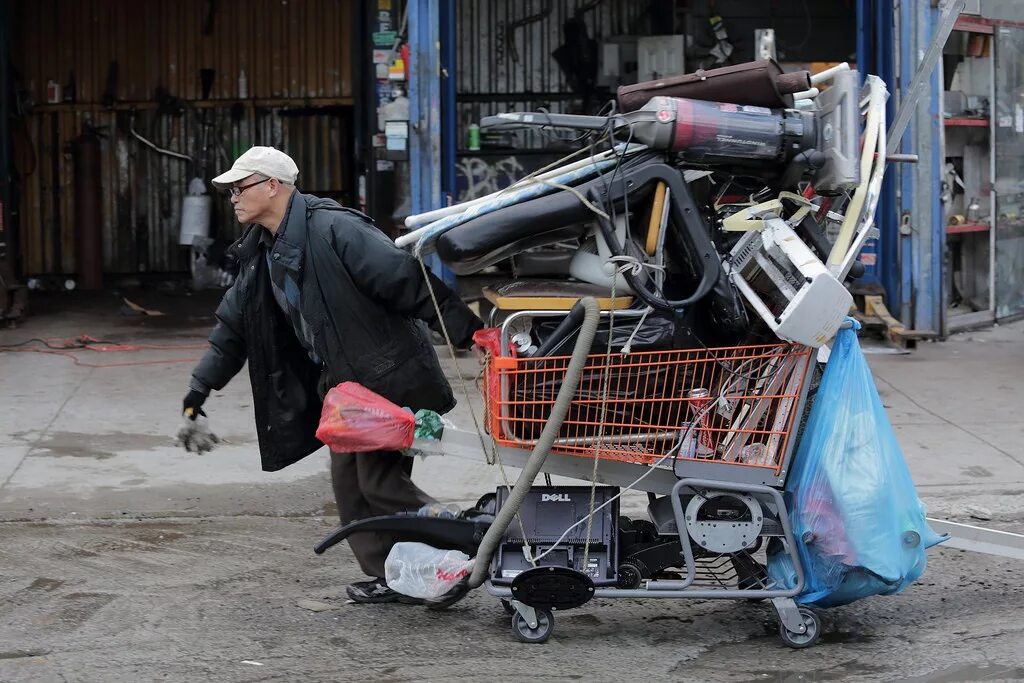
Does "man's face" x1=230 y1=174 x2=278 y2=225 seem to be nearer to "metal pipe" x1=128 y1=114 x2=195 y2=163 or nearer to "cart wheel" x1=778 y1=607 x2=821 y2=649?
"cart wheel" x1=778 y1=607 x2=821 y2=649

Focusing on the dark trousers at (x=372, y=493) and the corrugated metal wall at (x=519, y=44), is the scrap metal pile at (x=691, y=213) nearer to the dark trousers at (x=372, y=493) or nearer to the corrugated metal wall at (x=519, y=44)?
the dark trousers at (x=372, y=493)

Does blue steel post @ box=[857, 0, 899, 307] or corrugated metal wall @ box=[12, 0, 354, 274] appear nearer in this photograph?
blue steel post @ box=[857, 0, 899, 307]

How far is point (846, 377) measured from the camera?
4273 mm

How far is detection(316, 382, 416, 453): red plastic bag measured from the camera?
4391 millimetres

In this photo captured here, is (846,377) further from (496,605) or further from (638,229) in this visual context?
(496,605)

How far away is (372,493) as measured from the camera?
4777mm

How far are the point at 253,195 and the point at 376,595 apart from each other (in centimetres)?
156

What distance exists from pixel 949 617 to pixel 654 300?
1.71 meters

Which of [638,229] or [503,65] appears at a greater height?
[503,65]

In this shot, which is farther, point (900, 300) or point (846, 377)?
point (900, 300)

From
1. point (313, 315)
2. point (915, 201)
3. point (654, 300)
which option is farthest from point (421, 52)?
point (654, 300)

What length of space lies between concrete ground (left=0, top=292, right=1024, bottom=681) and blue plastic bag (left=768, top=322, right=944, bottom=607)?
31 cm

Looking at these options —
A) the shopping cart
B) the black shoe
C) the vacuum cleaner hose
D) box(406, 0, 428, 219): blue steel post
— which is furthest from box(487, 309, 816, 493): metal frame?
box(406, 0, 428, 219): blue steel post

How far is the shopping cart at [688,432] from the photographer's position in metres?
4.25
